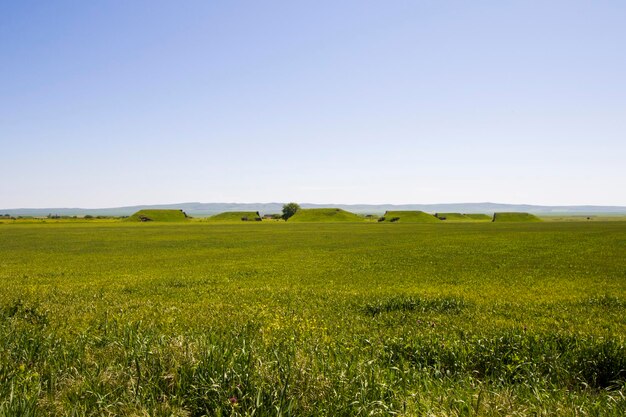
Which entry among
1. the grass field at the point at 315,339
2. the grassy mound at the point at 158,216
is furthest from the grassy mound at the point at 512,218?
the grass field at the point at 315,339

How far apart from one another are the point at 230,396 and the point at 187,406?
25.3 inches

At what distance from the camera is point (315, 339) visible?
10852mm

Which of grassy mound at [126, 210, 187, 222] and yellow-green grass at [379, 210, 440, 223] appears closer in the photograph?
yellow-green grass at [379, 210, 440, 223]

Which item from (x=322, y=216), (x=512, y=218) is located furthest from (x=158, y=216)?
(x=512, y=218)

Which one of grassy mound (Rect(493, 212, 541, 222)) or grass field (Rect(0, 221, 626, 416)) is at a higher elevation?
grass field (Rect(0, 221, 626, 416))

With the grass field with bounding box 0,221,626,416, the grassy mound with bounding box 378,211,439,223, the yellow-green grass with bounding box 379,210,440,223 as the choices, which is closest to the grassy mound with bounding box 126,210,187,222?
the grassy mound with bounding box 378,211,439,223

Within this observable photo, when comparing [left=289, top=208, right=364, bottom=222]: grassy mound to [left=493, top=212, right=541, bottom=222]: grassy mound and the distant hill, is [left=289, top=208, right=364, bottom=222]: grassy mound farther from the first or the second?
[left=493, top=212, right=541, bottom=222]: grassy mound

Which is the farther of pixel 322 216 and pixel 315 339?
pixel 322 216

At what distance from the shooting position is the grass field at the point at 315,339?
19.2 ft

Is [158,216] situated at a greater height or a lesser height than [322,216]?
greater

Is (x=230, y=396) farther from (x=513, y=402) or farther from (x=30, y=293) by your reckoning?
(x=30, y=293)

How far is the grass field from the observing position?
231 inches

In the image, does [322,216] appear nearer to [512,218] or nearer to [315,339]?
[512,218]

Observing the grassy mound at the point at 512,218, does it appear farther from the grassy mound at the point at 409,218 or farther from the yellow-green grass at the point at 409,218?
the grassy mound at the point at 409,218
